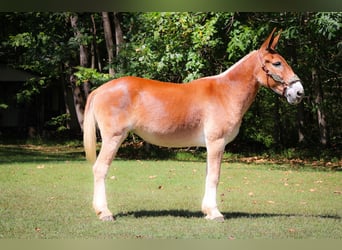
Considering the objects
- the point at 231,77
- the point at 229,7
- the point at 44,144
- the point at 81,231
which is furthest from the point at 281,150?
the point at 229,7

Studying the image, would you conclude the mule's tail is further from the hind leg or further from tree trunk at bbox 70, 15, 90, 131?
tree trunk at bbox 70, 15, 90, 131

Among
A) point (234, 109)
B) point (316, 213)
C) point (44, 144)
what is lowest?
point (44, 144)

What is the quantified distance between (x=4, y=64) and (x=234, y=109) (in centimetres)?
1063

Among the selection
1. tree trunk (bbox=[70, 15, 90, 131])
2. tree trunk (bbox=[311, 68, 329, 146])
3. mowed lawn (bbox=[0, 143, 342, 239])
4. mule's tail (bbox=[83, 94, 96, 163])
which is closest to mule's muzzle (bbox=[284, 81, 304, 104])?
mowed lawn (bbox=[0, 143, 342, 239])

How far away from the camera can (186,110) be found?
5.29 meters

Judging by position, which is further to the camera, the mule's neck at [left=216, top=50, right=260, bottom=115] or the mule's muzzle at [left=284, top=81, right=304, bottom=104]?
the mule's neck at [left=216, top=50, right=260, bottom=115]

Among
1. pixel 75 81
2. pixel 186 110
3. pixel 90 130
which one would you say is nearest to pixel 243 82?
pixel 186 110

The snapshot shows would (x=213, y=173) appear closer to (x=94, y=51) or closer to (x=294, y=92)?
(x=294, y=92)

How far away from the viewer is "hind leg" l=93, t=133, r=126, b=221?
5172mm

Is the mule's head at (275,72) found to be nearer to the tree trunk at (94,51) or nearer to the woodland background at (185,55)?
the woodland background at (185,55)

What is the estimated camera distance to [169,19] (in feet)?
32.8

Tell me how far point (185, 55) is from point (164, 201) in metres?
4.22

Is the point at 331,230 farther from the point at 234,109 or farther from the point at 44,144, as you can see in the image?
the point at 44,144

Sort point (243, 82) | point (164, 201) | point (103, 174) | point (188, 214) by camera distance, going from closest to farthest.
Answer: point (103, 174)
point (243, 82)
point (188, 214)
point (164, 201)
